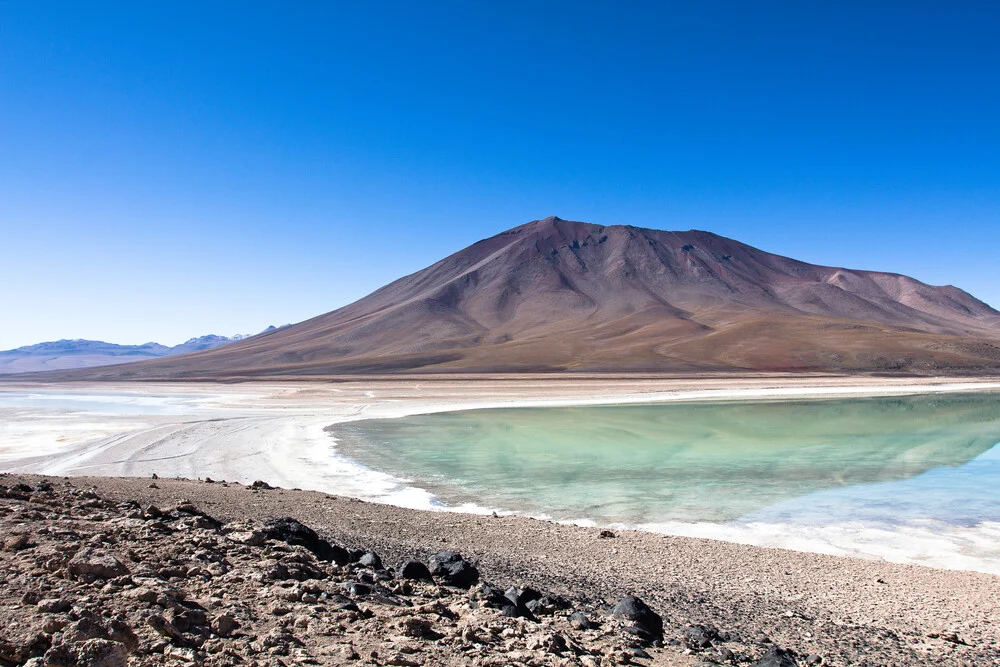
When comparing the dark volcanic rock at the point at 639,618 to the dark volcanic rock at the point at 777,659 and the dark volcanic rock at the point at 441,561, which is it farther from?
the dark volcanic rock at the point at 441,561

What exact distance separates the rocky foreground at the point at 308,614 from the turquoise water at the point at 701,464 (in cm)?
652

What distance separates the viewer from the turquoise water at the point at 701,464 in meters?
14.2

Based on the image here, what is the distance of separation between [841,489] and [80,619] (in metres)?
16.9

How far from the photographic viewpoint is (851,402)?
162ft

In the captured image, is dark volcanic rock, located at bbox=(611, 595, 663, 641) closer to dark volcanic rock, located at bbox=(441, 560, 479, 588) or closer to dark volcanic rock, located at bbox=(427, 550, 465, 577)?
dark volcanic rock, located at bbox=(441, 560, 479, 588)

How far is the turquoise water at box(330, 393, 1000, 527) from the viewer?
14.2m

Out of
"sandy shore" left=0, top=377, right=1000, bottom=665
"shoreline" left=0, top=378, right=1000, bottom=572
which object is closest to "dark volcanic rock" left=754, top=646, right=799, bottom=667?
"sandy shore" left=0, top=377, right=1000, bottom=665

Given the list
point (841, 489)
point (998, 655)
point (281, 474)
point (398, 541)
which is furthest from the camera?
point (281, 474)

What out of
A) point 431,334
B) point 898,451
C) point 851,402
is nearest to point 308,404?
point 898,451

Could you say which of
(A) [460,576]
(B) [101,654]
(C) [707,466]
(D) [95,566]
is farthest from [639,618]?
(C) [707,466]

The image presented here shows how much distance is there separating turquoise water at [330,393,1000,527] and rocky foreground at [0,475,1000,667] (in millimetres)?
6517

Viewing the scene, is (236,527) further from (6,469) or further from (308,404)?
(308,404)

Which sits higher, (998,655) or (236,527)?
(236,527)

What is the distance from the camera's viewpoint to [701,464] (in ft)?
A: 67.4
